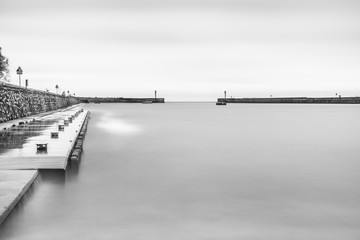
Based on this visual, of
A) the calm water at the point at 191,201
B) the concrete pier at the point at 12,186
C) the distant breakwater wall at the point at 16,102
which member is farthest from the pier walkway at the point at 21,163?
the distant breakwater wall at the point at 16,102

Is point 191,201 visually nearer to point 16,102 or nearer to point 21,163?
point 21,163

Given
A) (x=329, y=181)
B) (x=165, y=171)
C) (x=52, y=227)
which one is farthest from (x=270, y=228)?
(x=165, y=171)

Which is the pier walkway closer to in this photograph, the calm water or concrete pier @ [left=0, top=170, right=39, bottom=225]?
concrete pier @ [left=0, top=170, right=39, bottom=225]

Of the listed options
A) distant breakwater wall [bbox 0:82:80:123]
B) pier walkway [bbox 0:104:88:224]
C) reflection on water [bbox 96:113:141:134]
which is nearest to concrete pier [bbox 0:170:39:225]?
pier walkway [bbox 0:104:88:224]

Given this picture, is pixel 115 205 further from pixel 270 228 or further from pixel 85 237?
pixel 270 228

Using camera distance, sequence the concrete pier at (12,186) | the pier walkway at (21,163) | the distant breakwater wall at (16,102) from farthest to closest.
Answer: the distant breakwater wall at (16,102) < the pier walkway at (21,163) < the concrete pier at (12,186)

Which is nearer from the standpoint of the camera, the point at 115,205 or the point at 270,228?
the point at 270,228

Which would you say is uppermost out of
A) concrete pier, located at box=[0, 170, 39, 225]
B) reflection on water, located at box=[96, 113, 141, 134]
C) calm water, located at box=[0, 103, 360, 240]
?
concrete pier, located at box=[0, 170, 39, 225]

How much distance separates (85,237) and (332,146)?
812 inches

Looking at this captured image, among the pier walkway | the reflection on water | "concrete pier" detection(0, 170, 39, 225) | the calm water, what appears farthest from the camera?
the reflection on water

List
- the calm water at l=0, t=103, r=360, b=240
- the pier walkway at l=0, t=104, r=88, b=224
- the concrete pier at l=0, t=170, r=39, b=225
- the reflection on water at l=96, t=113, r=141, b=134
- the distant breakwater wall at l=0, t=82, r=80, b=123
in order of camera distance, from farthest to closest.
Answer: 1. the reflection on water at l=96, t=113, r=141, b=134
2. the distant breakwater wall at l=0, t=82, r=80, b=123
3. the pier walkway at l=0, t=104, r=88, b=224
4. the calm water at l=0, t=103, r=360, b=240
5. the concrete pier at l=0, t=170, r=39, b=225

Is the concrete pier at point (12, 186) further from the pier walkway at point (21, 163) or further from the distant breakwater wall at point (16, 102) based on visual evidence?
the distant breakwater wall at point (16, 102)

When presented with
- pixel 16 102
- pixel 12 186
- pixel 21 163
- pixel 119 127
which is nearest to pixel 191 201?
pixel 12 186

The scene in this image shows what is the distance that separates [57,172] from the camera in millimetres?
11422
